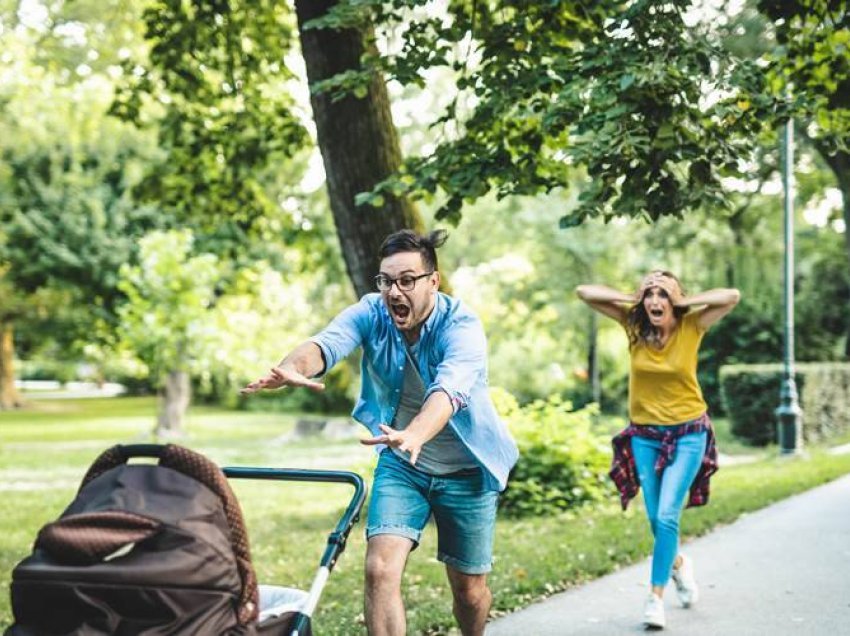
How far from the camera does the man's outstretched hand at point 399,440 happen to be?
3.55 m

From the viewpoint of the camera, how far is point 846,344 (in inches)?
1107

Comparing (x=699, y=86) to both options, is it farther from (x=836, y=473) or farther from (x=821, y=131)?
(x=836, y=473)

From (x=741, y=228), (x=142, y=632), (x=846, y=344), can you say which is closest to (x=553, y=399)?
(x=142, y=632)

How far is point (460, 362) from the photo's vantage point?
13.8 feet

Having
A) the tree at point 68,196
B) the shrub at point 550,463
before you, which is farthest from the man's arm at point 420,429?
the tree at point 68,196

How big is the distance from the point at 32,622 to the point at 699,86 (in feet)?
17.9

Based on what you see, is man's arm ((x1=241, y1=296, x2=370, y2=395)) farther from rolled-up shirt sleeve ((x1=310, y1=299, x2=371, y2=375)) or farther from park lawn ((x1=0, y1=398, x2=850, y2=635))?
park lawn ((x1=0, y1=398, x2=850, y2=635))

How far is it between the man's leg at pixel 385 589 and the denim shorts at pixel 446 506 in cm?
16

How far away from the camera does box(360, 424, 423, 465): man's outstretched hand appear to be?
355cm

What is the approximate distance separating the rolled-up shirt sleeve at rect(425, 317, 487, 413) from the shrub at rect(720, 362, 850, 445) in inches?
686

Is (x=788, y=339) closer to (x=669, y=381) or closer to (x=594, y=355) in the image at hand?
(x=669, y=381)

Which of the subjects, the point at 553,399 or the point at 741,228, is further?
the point at 741,228

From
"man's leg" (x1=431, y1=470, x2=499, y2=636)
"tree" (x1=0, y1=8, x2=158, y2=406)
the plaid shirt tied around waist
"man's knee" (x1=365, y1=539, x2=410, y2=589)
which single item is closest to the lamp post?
the plaid shirt tied around waist

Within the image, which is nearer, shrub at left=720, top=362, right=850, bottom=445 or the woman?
the woman
